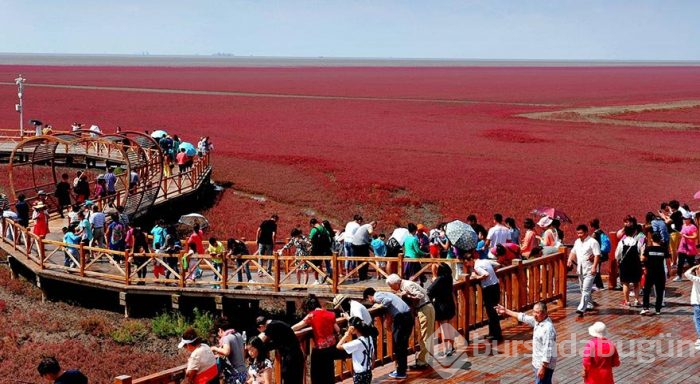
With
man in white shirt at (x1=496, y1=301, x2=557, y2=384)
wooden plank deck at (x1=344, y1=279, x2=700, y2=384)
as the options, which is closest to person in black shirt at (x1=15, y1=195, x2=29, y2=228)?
wooden plank deck at (x1=344, y1=279, x2=700, y2=384)

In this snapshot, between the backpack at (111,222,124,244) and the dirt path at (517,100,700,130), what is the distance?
56.1 meters

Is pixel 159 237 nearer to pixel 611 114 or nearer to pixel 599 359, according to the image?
pixel 599 359

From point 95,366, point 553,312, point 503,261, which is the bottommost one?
point 95,366

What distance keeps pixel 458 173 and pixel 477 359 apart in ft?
98.2

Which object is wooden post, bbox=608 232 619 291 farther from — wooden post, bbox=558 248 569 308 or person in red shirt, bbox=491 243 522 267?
person in red shirt, bbox=491 243 522 267

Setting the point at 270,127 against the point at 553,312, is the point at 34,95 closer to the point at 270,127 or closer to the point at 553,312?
the point at 270,127

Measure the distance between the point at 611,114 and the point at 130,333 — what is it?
68337 millimetres

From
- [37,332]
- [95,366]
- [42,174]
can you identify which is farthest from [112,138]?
[95,366]

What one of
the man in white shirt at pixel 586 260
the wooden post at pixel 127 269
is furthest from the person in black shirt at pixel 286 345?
the wooden post at pixel 127 269

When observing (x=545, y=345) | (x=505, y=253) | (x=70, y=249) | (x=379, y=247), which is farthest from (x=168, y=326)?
(x=545, y=345)

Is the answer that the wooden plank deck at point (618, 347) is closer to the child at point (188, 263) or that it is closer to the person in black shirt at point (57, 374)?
the person in black shirt at point (57, 374)

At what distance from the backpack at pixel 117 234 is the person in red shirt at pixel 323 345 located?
32.5 feet

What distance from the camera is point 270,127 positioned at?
6444cm

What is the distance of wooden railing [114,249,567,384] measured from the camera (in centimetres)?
1054
